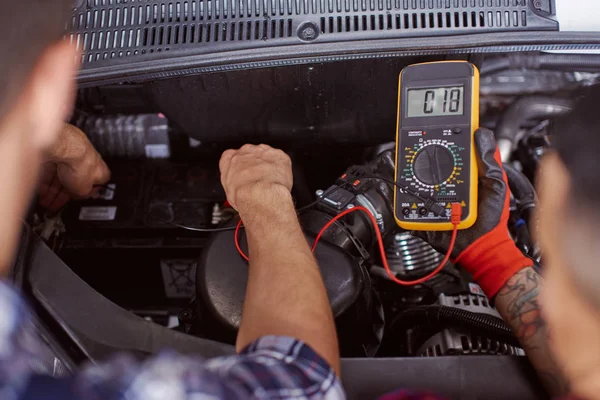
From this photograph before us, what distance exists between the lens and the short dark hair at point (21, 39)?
1.89 feet

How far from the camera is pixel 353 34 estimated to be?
900 mm

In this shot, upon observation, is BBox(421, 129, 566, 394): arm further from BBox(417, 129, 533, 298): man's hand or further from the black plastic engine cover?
the black plastic engine cover

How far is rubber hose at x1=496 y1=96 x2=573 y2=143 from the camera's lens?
134 centimetres

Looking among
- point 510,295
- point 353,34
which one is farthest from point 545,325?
point 353,34

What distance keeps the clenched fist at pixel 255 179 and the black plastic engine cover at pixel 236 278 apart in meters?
0.09

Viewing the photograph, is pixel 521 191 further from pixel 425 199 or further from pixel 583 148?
pixel 583 148

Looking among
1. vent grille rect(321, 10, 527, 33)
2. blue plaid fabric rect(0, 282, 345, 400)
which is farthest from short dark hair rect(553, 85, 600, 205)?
blue plaid fabric rect(0, 282, 345, 400)

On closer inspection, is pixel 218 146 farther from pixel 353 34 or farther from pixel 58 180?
pixel 353 34

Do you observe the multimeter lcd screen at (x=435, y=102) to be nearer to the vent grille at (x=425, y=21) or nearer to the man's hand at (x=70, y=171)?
the vent grille at (x=425, y=21)

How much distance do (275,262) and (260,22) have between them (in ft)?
1.40

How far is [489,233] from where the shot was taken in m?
0.96

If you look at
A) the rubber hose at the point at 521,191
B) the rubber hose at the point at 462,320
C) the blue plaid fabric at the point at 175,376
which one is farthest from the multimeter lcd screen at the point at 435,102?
the blue plaid fabric at the point at 175,376

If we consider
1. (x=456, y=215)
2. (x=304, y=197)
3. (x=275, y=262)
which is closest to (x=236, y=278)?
(x=275, y=262)

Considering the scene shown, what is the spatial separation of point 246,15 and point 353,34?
191mm
